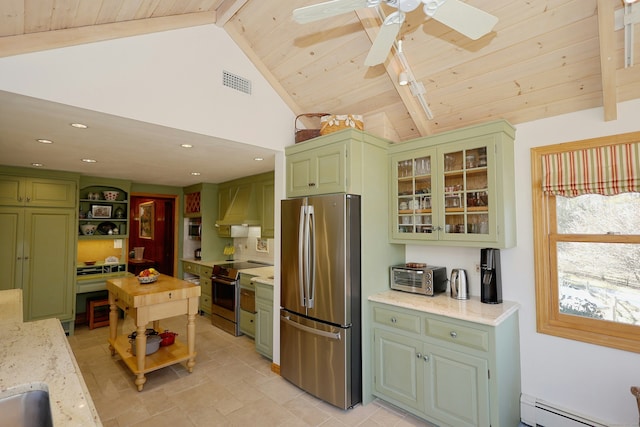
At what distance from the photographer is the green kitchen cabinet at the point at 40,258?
157 inches

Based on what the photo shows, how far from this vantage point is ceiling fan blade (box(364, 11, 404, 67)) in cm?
150

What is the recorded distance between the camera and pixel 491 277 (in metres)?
2.46

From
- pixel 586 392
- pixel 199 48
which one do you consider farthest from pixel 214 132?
pixel 586 392

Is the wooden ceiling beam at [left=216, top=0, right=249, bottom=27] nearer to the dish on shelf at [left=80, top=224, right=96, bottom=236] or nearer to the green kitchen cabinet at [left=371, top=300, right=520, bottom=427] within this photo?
the green kitchen cabinet at [left=371, top=300, right=520, bottom=427]

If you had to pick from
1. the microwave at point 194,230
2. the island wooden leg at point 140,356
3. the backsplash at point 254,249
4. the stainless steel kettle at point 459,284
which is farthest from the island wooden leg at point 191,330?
the microwave at point 194,230

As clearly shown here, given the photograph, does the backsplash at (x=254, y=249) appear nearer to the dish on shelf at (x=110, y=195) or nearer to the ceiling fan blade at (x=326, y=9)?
the dish on shelf at (x=110, y=195)

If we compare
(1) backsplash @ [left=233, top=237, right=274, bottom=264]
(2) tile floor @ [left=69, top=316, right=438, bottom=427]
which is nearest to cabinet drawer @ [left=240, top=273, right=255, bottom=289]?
(2) tile floor @ [left=69, top=316, right=438, bottom=427]

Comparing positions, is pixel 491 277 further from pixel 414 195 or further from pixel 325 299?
pixel 325 299

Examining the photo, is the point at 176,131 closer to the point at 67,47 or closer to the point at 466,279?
the point at 67,47

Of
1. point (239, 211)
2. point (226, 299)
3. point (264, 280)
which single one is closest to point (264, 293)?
point (264, 280)

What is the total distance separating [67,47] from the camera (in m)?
2.01

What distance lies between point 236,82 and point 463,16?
201 cm

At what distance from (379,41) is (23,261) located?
16.4ft

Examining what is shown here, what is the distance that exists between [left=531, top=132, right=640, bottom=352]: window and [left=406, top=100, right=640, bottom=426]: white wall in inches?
2.4
